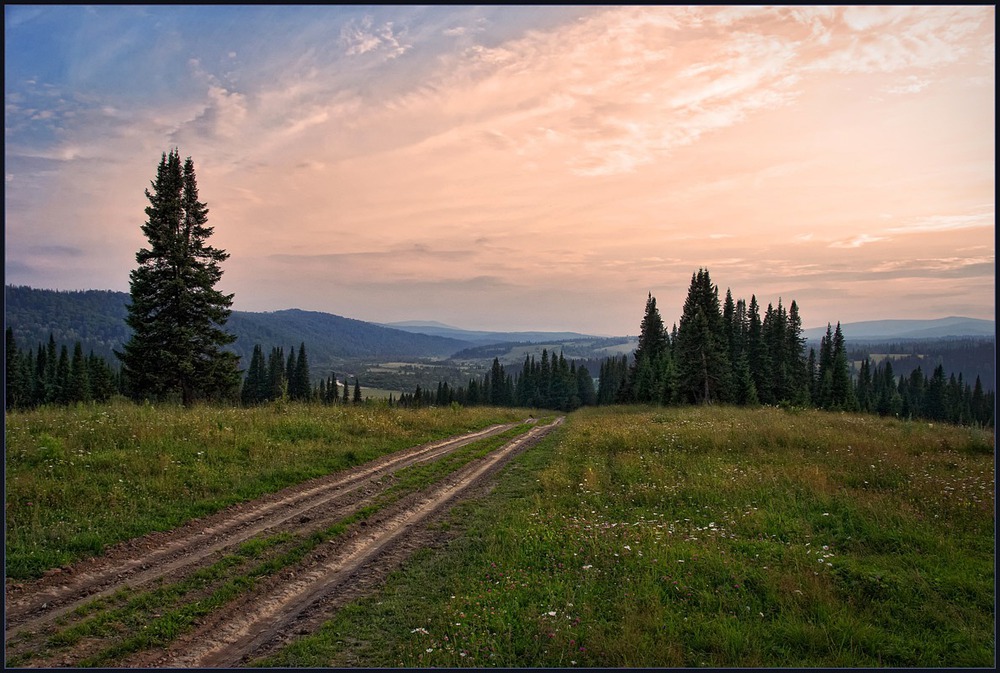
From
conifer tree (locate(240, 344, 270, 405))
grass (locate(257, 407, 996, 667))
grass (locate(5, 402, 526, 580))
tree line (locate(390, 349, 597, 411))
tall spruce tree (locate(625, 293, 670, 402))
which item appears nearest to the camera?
grass (locate(257, 407, 996, 667))

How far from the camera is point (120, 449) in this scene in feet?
44.6

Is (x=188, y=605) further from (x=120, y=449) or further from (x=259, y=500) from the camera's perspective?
(x=120, y=449)

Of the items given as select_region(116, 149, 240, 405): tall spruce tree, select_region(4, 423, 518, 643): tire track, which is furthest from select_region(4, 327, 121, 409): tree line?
select_region(4, 423, 518, 643): tire track

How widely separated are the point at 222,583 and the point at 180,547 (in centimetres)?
190

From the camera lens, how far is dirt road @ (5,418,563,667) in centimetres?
661

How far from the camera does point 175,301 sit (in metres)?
25.2

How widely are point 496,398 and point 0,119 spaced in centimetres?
10500

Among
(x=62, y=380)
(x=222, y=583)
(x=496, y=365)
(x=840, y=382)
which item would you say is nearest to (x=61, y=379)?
(x=62, y=380)

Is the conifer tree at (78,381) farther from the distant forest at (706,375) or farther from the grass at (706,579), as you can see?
the grass at (706,579)

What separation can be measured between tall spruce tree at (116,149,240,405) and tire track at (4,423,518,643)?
1505 cm

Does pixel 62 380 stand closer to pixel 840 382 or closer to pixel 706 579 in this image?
pixel 706 579

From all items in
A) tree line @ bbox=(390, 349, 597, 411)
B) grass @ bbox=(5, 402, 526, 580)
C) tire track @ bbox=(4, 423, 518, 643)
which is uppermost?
grass @ bbox=(5, 402, 526, 580)

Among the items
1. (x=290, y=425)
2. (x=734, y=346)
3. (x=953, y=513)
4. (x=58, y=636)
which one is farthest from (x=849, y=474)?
(x=734, y=346)

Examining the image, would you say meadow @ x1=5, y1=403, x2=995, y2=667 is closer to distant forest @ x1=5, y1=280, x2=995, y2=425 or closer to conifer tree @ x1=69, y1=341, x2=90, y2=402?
distant forest @ x1=5, y1=280, x2=995, y2=425
